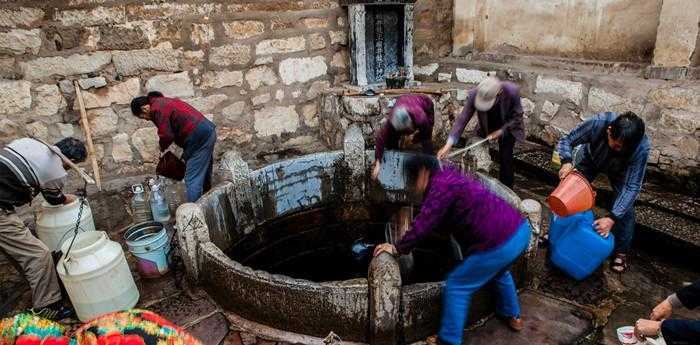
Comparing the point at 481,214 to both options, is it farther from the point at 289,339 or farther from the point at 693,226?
the point at 693,226

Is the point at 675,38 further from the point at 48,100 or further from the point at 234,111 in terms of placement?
the point at 48,100

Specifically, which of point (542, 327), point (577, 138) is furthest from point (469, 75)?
point (542, 327)

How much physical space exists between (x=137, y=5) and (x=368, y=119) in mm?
3333

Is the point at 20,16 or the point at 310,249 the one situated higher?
the point at 20,16

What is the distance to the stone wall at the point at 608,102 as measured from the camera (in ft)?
14.9

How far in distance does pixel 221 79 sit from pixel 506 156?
3969mm

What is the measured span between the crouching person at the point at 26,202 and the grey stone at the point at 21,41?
1.99m

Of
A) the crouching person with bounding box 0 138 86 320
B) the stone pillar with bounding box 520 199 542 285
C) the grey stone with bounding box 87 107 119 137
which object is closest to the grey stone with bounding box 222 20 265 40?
the grey stone with bounding box 87 107 119 137

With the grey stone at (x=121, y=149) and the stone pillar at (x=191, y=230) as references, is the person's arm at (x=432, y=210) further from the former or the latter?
the grey stone at (x=121, y=149)

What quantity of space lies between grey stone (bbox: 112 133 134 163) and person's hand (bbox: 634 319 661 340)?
581 centimetres

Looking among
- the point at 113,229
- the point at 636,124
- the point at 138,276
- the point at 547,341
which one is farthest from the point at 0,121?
the point at 636,124

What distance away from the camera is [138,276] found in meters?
3.96

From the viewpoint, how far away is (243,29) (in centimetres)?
580

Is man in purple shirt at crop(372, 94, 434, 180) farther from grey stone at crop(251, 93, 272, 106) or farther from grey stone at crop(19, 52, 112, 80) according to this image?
grey stone at crop(19, 52, 112, 80)
